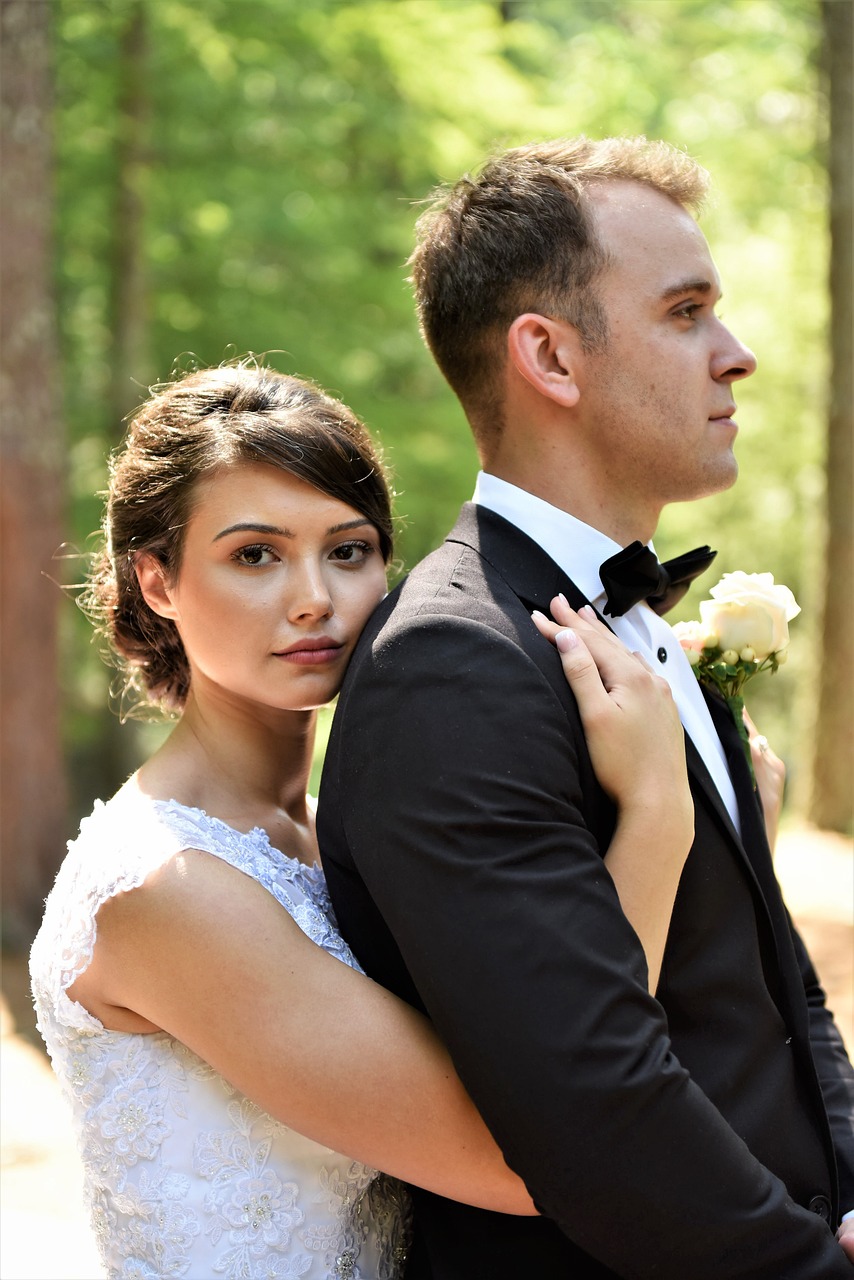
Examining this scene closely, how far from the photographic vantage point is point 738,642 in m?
2.87

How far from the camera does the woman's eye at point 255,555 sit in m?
2.56

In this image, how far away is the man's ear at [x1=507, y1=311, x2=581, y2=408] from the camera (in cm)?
257

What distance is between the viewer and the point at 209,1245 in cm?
239

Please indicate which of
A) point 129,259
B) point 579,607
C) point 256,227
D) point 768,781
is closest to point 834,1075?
point 768,781

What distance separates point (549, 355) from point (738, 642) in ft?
2.53

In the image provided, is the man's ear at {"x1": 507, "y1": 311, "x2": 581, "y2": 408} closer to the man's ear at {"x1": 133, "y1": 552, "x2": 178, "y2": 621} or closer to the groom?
the groom

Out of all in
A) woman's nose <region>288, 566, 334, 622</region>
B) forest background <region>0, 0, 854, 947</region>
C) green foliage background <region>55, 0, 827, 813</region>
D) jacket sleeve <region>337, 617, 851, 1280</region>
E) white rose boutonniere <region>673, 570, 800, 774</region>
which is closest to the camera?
jacket sleeve <region>337, 617, 851, 1280</region>

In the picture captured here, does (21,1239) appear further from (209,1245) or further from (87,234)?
(87,234)

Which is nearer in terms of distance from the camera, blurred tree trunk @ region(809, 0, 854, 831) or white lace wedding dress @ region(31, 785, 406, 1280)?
white lace wedding dress @ region(31, 785, 406, 1280)

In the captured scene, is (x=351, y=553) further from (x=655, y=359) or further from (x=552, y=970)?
(x=552, y=970)

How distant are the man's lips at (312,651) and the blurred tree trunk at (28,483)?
6.39m

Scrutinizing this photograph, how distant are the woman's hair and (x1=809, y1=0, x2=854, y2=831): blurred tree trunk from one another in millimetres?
9058

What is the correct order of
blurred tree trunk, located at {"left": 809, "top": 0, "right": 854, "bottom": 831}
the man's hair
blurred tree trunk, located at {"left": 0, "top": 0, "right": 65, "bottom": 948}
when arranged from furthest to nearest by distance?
blurred tree trunk, located at {"left": 809, "top": 0, "right": 854, "bottom": 831} → blurred tree trunk, located at {"left": 0, "top": 0, "right": 65, "bottom": 948} → the man's hair

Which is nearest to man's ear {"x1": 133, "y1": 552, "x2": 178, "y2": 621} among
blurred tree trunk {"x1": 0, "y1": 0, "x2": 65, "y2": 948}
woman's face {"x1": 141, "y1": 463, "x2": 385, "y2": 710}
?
woman's face {"x1": 141, "y1": 463, "x2": 385, "y2": 710}
